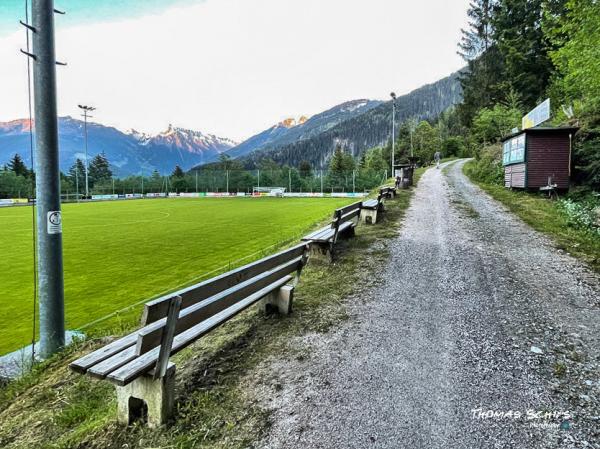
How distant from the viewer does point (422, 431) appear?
7.80 ft

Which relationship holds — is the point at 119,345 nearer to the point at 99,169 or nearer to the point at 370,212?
the point at 370,212

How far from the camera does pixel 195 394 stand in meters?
2.80

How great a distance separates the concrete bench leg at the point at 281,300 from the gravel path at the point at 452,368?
2.05ft

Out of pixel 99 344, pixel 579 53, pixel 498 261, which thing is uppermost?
pixel 579 53

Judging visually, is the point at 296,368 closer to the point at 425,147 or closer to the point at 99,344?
the point at 99,344

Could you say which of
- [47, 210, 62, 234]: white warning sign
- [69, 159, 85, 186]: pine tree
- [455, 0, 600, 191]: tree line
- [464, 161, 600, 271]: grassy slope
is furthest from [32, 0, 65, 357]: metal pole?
[69, 159, 85, 186]: pine tree

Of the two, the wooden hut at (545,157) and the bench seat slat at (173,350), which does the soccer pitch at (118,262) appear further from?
the wooden hut at (545,157)

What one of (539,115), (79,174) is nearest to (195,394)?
(539,115)

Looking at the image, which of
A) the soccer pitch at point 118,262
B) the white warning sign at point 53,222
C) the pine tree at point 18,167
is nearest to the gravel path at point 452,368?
the white warning sign at point 53,222

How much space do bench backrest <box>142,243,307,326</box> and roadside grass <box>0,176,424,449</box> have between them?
2.21ft

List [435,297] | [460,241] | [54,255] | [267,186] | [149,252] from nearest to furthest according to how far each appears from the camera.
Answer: [54,255] → [435,297] → [460,241] → [149,252] → [267,186]

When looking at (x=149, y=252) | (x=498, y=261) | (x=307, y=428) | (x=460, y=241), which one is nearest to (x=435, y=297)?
(x=498, y=261)

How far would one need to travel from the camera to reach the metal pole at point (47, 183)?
421 cm

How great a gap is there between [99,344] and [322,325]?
287cm
